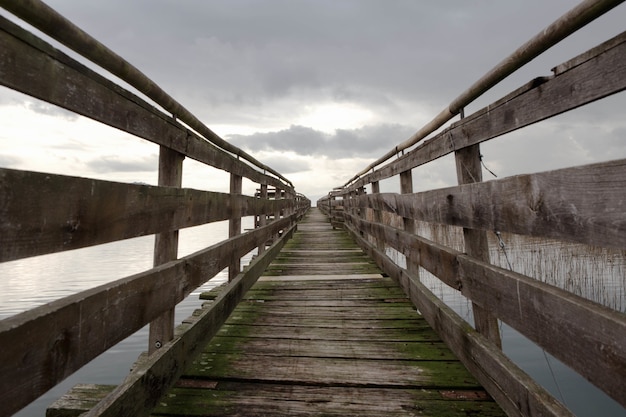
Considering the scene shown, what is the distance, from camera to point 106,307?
1.37m

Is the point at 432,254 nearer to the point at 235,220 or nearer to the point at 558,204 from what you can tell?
the point at 558,204

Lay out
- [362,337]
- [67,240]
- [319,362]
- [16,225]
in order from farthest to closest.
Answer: [362,337]
[319,362]
[67,240]
[16,225]

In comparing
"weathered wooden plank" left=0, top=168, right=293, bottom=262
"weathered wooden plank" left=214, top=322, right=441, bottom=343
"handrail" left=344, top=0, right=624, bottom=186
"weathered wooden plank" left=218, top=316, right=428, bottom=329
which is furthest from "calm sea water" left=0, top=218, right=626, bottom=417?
"weathered wooden plank" left=0, top=168, right=293, bottom=262

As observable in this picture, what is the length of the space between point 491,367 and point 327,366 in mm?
1041

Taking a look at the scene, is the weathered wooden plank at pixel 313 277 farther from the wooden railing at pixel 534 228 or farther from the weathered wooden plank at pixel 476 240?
the weathered wooden plank at pixel 476 240

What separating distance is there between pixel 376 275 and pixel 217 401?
142 inches

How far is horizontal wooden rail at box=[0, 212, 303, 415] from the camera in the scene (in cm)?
99

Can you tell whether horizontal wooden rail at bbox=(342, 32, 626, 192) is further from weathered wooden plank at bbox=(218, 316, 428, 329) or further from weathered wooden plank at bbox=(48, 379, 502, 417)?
weathered wooden plank at bbox=(218, 316, 428, 329)

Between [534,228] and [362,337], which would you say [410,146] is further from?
[534,228]

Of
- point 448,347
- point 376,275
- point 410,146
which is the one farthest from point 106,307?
point 376,275

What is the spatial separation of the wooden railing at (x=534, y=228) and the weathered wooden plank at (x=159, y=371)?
1765 mm

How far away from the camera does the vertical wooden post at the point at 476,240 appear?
2.01m

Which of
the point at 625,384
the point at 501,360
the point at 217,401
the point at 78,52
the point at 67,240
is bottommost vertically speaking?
the point at 217,401

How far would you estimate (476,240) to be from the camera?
2094 millimetres
